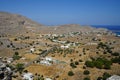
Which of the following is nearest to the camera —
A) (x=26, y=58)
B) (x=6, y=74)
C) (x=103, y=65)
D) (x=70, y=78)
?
(x=6, y=74)

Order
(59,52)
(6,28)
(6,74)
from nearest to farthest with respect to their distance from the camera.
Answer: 1. (6,74)
2. (59,52)
3. (6,28)

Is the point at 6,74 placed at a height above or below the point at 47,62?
above

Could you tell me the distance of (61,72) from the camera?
45.0 m

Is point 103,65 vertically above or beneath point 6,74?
beneath

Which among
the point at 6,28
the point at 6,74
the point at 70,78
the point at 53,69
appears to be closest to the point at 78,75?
the point at 70,78

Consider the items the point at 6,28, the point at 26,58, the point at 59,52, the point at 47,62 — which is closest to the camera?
the point at 47,62

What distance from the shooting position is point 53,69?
156 ft

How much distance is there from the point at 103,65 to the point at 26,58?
2389 centimetres

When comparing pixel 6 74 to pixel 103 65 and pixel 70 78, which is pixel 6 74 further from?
pixel 103 65

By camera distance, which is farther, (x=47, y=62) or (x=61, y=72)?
(x=47, y=62)

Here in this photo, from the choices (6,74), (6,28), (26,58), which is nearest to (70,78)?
(6,74)

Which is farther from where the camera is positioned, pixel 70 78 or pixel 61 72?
pixel 61 72

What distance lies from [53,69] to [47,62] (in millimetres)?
5819

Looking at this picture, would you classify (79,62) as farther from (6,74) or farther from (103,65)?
(6,74)
